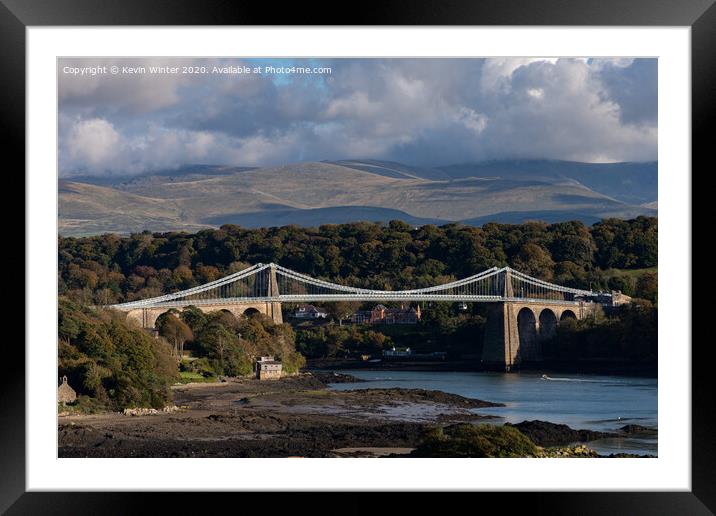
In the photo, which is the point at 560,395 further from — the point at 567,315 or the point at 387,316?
the point at 387,316

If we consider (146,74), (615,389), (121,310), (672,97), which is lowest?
(615,389)

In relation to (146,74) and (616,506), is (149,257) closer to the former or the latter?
(146,74)

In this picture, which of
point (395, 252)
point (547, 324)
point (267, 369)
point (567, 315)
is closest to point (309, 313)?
point (395, 252)

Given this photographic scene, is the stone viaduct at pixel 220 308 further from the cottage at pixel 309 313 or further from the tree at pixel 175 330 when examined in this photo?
the cottage at pixel 309 313

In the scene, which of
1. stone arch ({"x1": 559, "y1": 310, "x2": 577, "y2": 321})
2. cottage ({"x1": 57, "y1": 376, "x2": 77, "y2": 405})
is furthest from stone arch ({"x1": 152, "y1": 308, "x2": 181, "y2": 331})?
stone arch ({"x1": 559, "y1": 310, "x2": 577, "y2": 321})

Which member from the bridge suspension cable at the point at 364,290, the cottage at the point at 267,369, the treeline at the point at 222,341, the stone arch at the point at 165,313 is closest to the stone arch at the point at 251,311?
the bridge suspension cable at the point at 364,290

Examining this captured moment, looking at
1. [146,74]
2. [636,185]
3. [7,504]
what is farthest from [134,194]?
[7,504]
